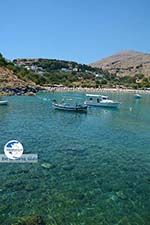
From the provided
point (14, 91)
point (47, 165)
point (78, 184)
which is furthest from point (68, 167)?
point (14, 91)

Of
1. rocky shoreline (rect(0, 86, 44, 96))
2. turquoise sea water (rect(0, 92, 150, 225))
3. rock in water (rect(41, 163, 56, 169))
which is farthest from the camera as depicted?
rocky shoreline (rect(0, 86, 44, 96))

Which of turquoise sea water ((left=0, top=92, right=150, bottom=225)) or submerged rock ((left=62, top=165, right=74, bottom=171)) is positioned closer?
turquoise sea water ((left=0, top=92, right=150, bottom=225))

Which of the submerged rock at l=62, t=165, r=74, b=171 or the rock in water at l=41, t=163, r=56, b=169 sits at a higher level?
the rock in water at l=41, t=163, r=56, b=169

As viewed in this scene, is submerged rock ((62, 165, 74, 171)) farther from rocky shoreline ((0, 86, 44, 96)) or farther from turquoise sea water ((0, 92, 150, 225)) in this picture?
rocky shoreline ((0, 86, 44, 96))

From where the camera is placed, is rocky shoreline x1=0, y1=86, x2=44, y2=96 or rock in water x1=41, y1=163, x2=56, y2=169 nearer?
rock in water x1=41, y1=163, x2=56, y2=169

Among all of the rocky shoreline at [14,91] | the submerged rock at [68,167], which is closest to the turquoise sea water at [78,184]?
the submerged rock at [68,167]

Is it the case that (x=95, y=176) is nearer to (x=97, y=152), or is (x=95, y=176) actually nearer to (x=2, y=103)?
(x=97, y=152)

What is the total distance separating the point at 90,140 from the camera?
121ft

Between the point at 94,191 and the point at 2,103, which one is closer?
the point at 94,191

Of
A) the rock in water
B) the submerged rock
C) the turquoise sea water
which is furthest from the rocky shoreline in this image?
the submerged rock

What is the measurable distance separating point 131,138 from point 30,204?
24.5m

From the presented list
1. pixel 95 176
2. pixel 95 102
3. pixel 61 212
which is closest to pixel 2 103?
pixel 95 102

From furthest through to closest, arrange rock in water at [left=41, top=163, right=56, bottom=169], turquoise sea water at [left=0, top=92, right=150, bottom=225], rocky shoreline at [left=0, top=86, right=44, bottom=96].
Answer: rocky shoreline at [left=0, top=86, right=44, bottom=96]
rock in water at [left=41, top=163, right=56, bottom=169]
turquoise sea water at [left=0, top=92, right=150, bottom=225]

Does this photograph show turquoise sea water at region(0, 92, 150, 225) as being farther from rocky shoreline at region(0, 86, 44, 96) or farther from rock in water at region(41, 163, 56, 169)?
rocky shoreline at region(0, 86, 44, 96)
